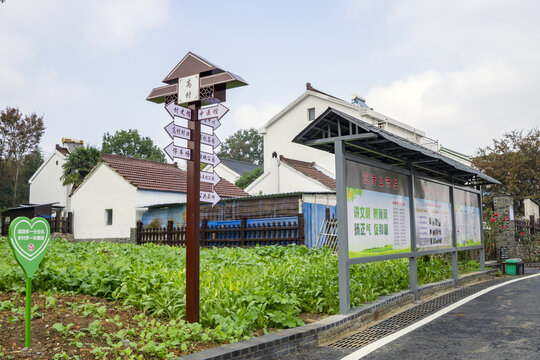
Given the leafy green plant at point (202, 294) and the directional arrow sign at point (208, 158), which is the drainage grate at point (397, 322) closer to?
the leafy green plant at point (202, 294)

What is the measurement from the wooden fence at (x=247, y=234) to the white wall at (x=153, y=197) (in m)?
5.76

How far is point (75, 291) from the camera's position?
21.1 ft

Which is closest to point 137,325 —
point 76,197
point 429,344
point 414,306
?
point 429,344

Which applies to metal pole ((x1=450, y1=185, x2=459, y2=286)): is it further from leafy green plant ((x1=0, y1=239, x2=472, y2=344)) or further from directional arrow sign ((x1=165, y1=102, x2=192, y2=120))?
directional arrow sign ((x1=165, y1=102, x2=192, y2=120))

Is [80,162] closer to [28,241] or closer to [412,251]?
[412,251]

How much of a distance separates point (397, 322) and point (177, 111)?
4.51 meters

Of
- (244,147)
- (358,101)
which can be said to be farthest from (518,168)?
(244,147)

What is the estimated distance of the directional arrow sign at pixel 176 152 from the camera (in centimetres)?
528

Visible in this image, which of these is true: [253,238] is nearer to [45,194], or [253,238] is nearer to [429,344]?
[429,344]

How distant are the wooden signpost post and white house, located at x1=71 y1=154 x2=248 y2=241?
65.1ft

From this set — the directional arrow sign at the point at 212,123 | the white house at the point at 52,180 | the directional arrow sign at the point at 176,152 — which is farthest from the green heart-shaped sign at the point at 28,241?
the white house at the point at 52,180

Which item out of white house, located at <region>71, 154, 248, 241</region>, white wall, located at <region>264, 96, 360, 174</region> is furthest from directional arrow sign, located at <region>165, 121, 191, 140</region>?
white wall, located at <region>264, 96, 360, 174</region>

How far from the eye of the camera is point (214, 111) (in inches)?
220

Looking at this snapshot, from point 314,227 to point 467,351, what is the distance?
34.2 feet
